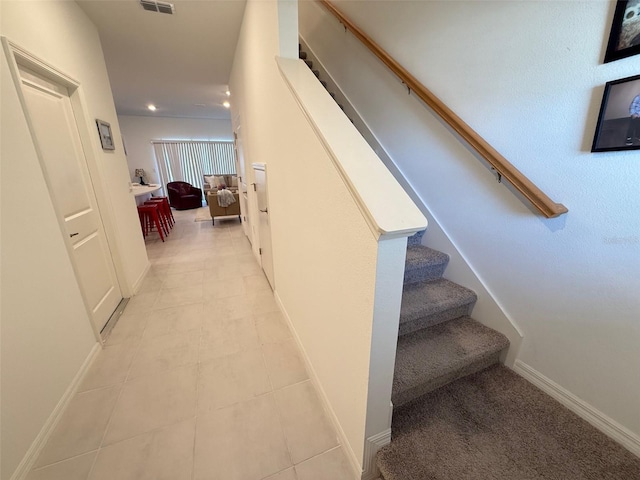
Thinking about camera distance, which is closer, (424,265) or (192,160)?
(424,265)

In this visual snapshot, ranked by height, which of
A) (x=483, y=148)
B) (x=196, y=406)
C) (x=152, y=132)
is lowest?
(x=196, y=406)

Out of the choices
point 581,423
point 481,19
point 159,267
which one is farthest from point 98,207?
point 581,423

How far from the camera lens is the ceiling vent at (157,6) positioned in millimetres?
2129

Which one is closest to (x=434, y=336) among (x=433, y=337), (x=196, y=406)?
(x=433, y=337)

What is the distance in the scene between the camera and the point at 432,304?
1477 millimetres

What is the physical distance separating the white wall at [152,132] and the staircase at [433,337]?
26.3 ft

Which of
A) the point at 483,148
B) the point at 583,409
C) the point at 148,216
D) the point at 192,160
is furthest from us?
the point at 192,160

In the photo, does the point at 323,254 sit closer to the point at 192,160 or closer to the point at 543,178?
the point at 543,178

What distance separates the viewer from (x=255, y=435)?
4.13 ft

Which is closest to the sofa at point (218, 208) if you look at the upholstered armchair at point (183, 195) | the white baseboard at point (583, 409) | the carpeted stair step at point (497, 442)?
the upholstered armchair at point (183, 195)

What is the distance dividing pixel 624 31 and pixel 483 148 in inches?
21.7

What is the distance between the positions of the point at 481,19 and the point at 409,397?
2018mm

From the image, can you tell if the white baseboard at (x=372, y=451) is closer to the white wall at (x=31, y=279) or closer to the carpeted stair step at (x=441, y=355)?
the carpeted stair step at (x=441, y=355)

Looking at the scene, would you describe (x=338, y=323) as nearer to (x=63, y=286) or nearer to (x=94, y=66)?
(x=63, y=286)
